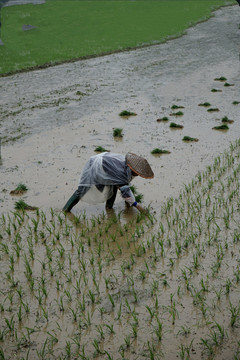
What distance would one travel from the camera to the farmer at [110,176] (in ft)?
20.0

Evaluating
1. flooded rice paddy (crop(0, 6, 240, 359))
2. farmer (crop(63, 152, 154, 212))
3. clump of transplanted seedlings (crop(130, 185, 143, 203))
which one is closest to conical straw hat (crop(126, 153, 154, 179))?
farmer (crop(63, 152, 154, 212))

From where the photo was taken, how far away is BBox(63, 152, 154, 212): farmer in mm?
6086

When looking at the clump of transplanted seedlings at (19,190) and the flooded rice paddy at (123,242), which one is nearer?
the flooded rice paddy at (123,242)

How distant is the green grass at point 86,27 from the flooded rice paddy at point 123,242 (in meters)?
8.88

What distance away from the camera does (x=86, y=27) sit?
27047 mm

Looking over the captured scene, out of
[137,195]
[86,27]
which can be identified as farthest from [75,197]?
[86,27]

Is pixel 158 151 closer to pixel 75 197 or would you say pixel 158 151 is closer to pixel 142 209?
pixel 142 209

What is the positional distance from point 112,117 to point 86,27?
17137 millimetres

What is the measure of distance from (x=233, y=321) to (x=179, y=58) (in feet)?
56.6

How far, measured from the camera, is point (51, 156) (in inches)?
370

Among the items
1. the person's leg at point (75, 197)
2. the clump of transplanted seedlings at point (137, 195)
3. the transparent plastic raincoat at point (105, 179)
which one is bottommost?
the clump of transplanted seedlings at point (137, 195)

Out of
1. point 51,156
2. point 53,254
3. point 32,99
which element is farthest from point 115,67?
point 53,254

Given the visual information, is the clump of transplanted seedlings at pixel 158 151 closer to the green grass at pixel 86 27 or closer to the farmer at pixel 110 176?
the farmer at pixel 110 176

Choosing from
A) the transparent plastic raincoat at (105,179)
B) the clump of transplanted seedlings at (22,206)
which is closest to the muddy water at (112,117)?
the clump of transplanted seedlings at (22,206)
